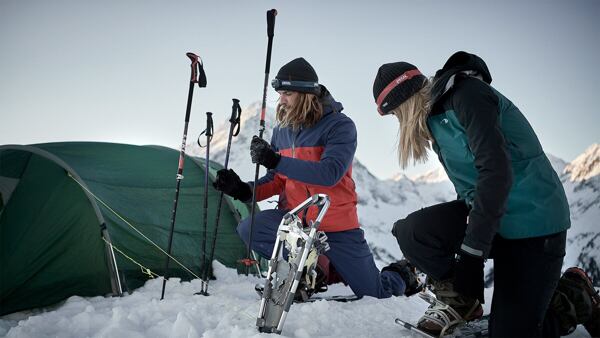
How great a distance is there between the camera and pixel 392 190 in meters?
142

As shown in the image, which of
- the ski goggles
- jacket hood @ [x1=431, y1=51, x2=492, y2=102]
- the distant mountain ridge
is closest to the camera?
jacket hood @ [x1=431, y1=51, x2=492, y2=102]

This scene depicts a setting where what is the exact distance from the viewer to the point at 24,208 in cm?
445

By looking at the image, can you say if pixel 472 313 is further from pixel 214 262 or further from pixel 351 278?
pixel 214 262

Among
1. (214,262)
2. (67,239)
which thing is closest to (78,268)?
(67,239)

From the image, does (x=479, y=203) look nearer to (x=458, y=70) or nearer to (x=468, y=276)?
(x=468, y=276)

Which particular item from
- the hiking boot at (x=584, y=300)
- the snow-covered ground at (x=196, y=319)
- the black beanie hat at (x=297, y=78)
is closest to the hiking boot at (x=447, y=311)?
the snow-covered ground at (x=196, y=319)

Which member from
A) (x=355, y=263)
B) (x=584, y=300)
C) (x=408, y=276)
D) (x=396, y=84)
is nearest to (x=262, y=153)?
(x=396, y=84)

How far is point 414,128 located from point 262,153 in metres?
1.35

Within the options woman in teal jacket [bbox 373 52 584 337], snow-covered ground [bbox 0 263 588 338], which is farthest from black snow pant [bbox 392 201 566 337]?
snow-covered ground [bbox 0 263 588 338]

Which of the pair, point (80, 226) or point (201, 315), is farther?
point (80, 226)

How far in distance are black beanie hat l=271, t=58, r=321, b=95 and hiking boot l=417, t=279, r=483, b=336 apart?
2.24 meters

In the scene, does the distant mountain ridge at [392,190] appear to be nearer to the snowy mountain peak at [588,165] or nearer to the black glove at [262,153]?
the snowy mountain peak at [588,165]

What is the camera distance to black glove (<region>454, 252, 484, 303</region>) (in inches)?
113

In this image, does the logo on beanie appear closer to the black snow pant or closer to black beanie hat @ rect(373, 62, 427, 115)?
black beanie hat @ rect(373, 62, 427, 115)
